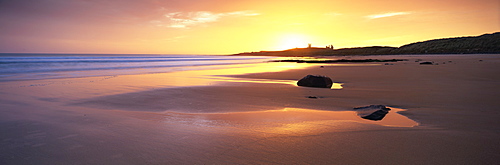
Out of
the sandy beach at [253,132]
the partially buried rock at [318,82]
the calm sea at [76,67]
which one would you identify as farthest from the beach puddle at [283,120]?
the calm sea at [76,67]

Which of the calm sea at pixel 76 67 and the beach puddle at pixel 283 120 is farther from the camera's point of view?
the calm sea at pixel 76 67

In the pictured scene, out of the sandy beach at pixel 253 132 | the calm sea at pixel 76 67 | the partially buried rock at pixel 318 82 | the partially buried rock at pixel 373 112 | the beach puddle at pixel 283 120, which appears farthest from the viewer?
the calm sea at pixel 76 67

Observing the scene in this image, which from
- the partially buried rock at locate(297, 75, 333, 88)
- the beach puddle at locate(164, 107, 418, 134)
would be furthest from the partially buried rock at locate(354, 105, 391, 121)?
the partially buried rock at locate(297, 75, 333, 88)

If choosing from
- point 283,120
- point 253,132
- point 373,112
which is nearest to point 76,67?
point 283,120

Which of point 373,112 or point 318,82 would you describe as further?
point 318,82

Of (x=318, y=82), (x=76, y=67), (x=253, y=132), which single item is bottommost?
(x=253, y=132)

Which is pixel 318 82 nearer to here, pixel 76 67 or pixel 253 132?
pixel 253 132

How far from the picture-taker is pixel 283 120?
338cm

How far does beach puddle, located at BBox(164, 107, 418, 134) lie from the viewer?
118 inches

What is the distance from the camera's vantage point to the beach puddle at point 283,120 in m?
3.00

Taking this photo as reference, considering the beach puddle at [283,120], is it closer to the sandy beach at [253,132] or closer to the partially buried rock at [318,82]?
the sandy beach at [253,132]

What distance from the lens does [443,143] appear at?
2307mm

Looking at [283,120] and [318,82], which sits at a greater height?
[318,82]

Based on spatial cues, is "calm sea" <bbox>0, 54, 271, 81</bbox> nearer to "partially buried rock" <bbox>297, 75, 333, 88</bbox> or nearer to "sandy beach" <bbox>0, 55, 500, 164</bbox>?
"sandy beach" <bbox>0, 55, 500, 164</bbox>
